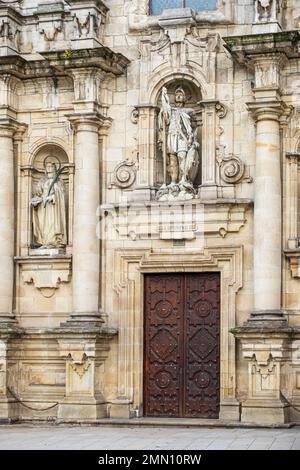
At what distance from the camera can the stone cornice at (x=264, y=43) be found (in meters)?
23.7

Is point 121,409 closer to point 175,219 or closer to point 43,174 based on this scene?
point 175,219

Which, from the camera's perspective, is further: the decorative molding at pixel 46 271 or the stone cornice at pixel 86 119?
the decorative molding at pixel 46 271

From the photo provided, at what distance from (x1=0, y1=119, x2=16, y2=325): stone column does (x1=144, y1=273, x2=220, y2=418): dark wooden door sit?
280 cm

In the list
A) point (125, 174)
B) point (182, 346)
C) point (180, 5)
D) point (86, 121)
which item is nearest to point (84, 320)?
point (182, 346)

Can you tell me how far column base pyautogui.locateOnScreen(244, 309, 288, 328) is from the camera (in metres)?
23.4

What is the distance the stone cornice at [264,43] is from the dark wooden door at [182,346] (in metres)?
4.34

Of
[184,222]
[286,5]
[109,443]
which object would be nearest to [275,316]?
[184,222]

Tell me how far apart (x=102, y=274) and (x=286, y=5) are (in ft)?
20.7

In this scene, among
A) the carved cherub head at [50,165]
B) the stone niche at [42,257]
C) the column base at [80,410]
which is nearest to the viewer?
the column base at [80,410]

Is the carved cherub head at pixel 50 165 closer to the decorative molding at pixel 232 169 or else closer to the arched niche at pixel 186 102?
the arched niche at pixel 186 102

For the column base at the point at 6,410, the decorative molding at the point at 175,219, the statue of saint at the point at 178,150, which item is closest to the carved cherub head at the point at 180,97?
the statue of saint at the point at 178,150

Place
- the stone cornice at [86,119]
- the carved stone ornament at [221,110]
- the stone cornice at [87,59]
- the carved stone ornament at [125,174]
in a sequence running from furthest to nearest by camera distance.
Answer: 1. the carved stone ornament at [125,174]
2. the stone cornice at [86,119]
3. the stone cornice at [87,59]
4. the carved stone ornament at [221,110]

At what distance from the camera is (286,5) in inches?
965

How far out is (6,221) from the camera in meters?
25.7
